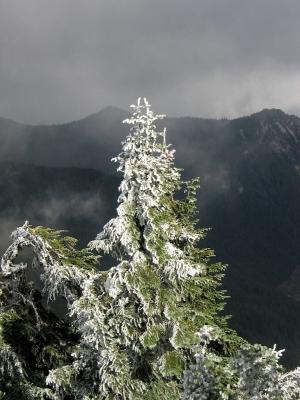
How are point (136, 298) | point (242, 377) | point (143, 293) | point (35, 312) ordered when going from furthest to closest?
point (35, 312)
point (136, 298)
point (143, 293)
point (242, 377)

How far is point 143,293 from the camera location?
15.0 m

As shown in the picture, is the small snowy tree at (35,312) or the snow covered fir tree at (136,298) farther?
the small snowy tree at (35,312)

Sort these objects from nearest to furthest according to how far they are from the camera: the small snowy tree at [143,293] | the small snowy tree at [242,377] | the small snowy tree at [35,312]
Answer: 1. the small snowy tree at [242,377]
2. the small snowy tree at [143,293]
3. the small snowy tree at [35,312]

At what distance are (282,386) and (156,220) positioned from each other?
544cm

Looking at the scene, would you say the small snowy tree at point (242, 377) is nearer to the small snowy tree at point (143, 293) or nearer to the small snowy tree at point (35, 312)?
the small snowy tree at point (143, 293)

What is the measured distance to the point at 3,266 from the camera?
17.8 meters

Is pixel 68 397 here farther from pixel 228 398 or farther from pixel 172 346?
pixel 228 398

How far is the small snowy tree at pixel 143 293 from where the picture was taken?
1483cm

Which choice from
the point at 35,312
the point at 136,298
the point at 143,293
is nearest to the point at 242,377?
the point at 143,293

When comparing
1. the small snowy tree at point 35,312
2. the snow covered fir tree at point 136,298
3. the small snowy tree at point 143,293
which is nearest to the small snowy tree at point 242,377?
the snow covered fir tree at point 136,298

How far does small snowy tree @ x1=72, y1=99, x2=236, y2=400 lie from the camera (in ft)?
48.6

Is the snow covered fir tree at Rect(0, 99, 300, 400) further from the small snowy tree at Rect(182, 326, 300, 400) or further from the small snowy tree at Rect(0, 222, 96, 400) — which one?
the small snowy tree at Rect(182, 326, 300, 400)

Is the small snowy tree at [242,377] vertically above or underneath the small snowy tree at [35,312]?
underneath

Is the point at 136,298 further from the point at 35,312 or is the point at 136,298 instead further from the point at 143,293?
the point at 35,312
